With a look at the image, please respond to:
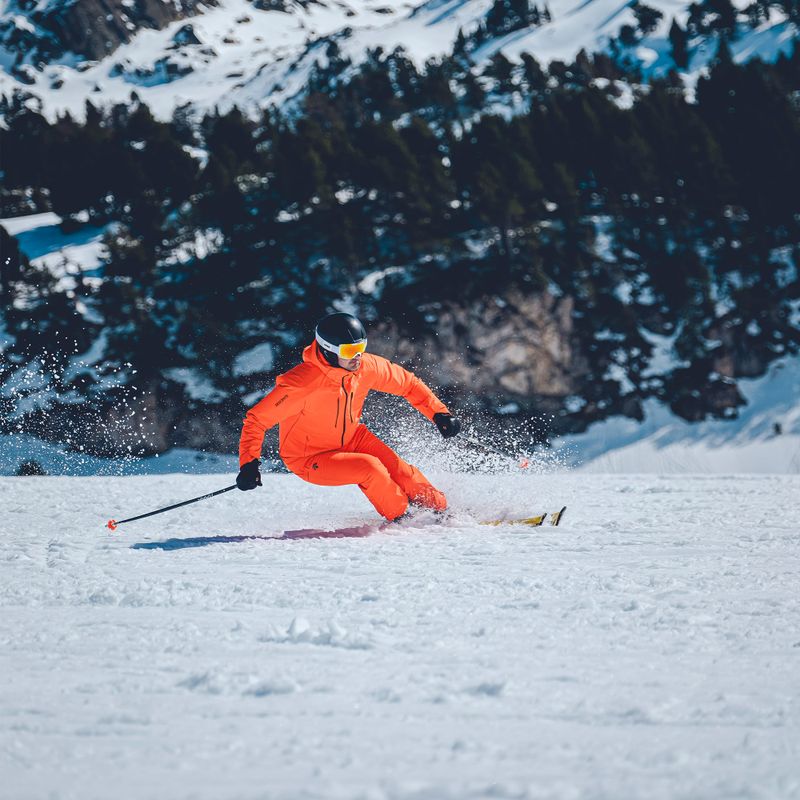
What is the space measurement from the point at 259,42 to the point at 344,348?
16013 cm

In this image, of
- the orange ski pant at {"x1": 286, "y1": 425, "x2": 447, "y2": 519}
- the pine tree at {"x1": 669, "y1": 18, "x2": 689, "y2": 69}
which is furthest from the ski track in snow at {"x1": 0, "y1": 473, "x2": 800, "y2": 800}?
the pine tree at {"x1": 669, "y1": 18, "x2": 689, "y2": 69}

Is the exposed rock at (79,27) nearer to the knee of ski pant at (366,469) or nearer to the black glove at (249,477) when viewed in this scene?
the black glove at (249,477)

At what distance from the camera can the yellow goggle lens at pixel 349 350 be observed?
512 cm

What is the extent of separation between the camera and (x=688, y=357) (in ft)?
85.9

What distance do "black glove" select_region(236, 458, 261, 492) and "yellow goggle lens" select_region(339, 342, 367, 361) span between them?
939 millimetres

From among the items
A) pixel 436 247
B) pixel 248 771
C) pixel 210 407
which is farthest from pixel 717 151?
pixel 248 771

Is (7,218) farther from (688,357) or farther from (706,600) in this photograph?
(706,600)

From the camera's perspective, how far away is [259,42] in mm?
146750

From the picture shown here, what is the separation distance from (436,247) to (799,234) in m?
13.4

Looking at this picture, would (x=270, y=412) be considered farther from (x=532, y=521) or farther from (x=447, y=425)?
(x=532, y=521)

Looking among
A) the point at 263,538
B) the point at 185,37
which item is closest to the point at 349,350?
the point at 263,538

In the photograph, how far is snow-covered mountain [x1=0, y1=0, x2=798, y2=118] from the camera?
6675 cm

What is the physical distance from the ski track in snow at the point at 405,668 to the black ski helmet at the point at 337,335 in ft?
4.39

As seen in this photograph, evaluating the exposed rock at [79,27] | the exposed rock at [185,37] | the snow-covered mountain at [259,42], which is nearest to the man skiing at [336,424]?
the snow-covered mountain at [259,42]
